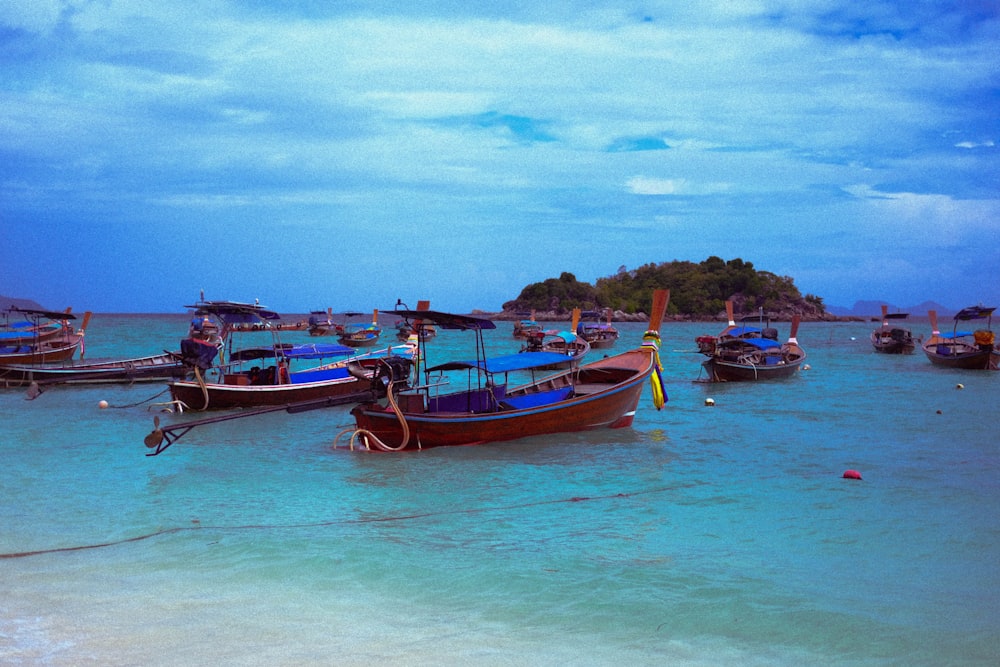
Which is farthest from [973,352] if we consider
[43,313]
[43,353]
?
[43,353]

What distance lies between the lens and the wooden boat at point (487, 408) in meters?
14.6

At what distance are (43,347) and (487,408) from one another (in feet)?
83.1

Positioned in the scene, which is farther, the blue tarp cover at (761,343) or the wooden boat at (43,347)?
the blue tarp cover at (761,343)

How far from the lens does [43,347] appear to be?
33.3 m

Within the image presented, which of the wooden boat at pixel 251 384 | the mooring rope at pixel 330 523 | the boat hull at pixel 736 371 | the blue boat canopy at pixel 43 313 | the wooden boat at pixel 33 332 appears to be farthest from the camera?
the boat hull at pixel 736 371

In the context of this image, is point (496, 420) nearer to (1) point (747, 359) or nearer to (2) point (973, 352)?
(1) point (747, 359)

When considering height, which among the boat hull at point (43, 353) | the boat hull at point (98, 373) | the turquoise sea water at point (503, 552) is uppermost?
the boat hull at point (43, 353)

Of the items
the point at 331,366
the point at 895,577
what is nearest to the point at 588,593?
the point at 895,577

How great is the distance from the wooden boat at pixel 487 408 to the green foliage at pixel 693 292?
11371cm

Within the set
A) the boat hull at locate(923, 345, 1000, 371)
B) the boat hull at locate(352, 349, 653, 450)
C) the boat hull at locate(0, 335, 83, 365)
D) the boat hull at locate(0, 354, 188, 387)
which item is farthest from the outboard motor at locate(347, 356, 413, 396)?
the boat hull at locate(923, 345, 1000, 371)

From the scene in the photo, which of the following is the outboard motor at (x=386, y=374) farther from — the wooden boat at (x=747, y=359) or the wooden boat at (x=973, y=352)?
the wooden boat at (x=973, y=352)

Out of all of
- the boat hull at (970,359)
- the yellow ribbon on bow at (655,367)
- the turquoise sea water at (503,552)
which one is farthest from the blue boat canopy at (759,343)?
the yellow ribbon on bow at (655,367)

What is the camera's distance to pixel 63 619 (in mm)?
6426

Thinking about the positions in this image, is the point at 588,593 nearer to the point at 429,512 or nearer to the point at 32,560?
the point at 429,512
